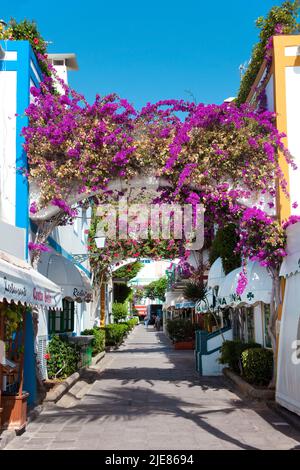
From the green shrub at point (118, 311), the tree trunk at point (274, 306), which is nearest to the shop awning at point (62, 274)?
the tree trunk at point (274, 306)

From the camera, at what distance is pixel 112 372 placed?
18219 millimetres

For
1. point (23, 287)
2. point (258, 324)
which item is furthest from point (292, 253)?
point (258, 324)

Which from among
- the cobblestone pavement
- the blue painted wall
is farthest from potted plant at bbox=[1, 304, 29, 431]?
the blue painted wall

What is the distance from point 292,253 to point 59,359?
22.6ft

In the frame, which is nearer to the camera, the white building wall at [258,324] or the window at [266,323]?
the window at [266,323]

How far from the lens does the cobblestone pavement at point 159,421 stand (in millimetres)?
8070

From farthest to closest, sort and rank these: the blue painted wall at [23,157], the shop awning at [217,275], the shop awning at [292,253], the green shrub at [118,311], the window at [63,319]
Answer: the green shrub at [118,311] < the shop awning at [217,275] < the window at [63,319] < the blue painted wall at [23,157] < the shop awning at [292,253]

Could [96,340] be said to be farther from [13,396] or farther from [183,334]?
[13,396]

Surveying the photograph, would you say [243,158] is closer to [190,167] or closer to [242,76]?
[190,167]

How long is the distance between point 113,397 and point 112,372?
222 inches

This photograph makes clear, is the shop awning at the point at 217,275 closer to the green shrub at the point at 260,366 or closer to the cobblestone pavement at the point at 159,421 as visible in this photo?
the cobblestone pavement at the point at 159,421

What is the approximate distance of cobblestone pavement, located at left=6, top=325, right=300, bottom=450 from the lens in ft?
26.5

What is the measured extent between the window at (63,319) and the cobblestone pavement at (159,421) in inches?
97.5

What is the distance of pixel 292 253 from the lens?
34.9 ft
